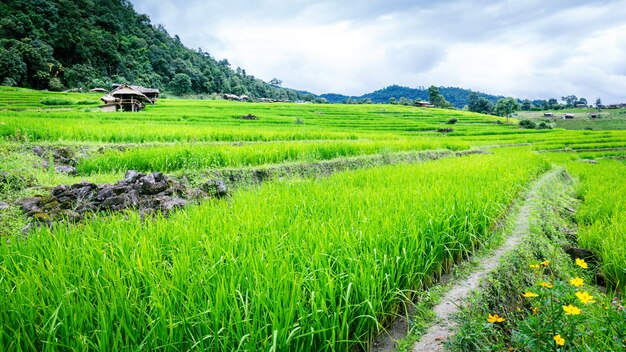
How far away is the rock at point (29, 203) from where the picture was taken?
144 inches

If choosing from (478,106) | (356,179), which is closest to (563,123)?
(478,106)

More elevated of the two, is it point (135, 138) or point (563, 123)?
point (563, 123)

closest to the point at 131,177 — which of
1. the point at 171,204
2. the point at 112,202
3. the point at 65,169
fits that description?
the point at 112,202

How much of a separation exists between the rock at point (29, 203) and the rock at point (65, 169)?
2099 millimetres

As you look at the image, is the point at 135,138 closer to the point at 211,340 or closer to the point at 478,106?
the point at 211,340

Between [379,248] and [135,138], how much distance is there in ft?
26.0

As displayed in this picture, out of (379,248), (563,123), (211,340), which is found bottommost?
(211,340)

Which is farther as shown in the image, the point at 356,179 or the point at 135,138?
the point at 135,138

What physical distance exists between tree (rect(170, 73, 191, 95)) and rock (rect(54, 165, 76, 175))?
53.5m

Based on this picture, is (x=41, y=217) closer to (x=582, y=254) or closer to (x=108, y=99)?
(x=582, y=254)

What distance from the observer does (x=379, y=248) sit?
240 centimetres

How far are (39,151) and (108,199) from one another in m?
3.91

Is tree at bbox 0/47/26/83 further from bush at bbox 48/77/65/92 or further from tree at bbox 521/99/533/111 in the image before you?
tree at bbox 521/99/533/111

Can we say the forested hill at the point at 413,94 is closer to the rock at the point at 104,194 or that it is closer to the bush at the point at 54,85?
the bush at the point at 54,85
